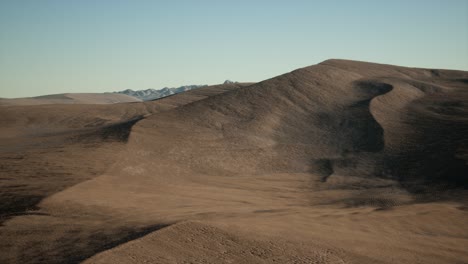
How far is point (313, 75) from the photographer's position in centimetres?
4394

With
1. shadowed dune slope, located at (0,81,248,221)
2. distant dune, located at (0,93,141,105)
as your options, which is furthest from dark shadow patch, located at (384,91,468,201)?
distant dune, located at (0,93,141,105)

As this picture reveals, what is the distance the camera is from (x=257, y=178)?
78.3ft

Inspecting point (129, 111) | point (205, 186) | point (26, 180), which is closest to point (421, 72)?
point (129, 111)

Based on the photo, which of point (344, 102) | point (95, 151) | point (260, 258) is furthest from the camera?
point (344, 102)

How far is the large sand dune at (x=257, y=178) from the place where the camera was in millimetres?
11047

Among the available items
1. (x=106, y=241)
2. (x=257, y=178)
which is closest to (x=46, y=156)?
(x=257, y=178)

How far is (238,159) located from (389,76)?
93.4 feet

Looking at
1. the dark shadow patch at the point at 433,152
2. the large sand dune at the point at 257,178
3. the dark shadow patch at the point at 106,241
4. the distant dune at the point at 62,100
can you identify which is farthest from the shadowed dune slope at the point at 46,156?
the distant dune at the point at 62,100

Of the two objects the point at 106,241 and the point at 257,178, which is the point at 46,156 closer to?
the point at 257,178

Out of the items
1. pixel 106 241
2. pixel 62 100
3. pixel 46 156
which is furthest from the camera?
pixel 62 100

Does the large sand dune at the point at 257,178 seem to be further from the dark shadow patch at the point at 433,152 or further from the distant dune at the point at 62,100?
the distant dune at the point at 62,100

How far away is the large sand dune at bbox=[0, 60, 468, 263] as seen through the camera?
11.0 meters

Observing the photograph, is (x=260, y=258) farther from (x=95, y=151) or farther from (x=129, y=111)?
(x=129, y=111)

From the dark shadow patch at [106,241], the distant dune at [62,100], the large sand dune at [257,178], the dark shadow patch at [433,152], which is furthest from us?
the distant dune at [62,100]
